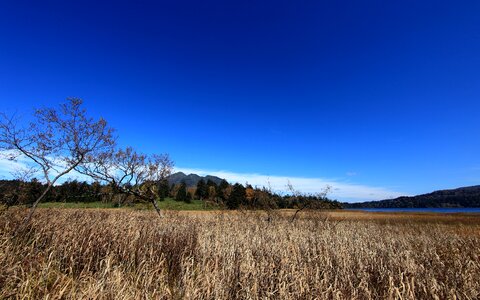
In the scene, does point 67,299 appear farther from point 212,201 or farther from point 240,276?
point 212,201

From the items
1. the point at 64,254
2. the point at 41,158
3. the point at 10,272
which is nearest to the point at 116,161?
the point at 41,158

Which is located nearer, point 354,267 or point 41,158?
point 354,267

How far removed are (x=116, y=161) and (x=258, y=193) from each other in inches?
423

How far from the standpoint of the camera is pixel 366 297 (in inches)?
197

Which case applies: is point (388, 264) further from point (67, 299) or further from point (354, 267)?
point (67, 299)

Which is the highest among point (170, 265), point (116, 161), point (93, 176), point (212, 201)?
point (116, 161)

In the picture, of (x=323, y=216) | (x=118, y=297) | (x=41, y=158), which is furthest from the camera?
(x=323, y=216)

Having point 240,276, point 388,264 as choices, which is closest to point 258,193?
point 388,264

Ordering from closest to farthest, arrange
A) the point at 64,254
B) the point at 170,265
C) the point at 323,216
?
the point at 64,254 < the point at 170,265 < the point at 323,216

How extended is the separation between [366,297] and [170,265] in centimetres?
524

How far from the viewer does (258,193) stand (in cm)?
2052

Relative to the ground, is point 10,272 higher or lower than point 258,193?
lower

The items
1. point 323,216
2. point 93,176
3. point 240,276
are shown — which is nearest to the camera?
point 240,276

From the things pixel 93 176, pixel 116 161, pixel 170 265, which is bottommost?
pixel 170 265
